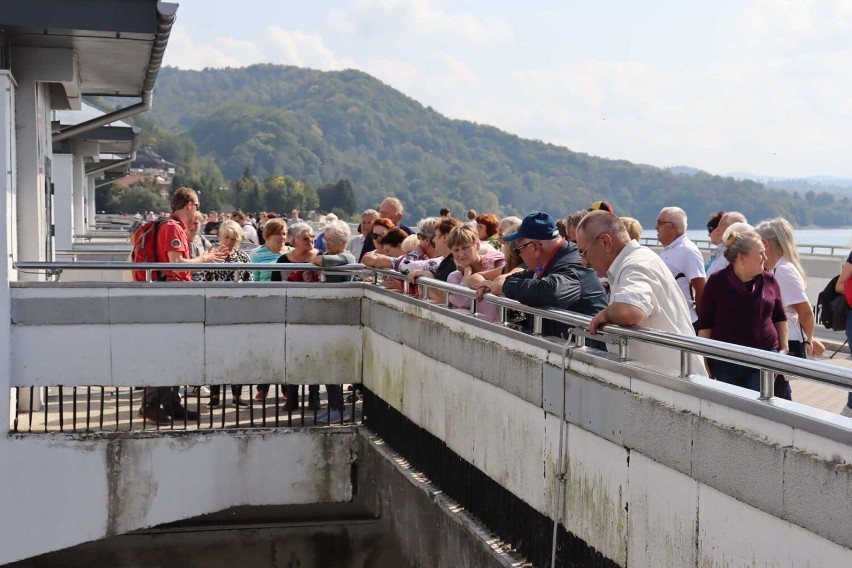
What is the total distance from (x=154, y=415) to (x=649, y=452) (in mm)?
6736

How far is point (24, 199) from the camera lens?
508 inches

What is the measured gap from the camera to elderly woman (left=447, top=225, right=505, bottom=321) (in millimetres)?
7840

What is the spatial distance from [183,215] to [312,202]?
599 feet

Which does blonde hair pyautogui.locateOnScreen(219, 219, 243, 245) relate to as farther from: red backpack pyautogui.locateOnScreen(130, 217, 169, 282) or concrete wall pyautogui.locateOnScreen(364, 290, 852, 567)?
concrete wall pyautogui.locateOnScreen(364, 290, 852, 567)

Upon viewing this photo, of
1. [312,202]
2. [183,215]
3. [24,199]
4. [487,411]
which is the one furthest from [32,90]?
[312,202]

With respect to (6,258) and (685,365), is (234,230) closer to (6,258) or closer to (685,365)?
(6,258)

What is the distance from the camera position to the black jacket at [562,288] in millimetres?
6176

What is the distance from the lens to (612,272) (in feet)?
18.6

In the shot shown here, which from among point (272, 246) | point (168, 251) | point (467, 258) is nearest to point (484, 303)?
point (467, 258)

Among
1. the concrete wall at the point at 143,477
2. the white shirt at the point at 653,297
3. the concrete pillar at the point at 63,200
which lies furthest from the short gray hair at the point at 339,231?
the concrete pillar at the point at 63,200

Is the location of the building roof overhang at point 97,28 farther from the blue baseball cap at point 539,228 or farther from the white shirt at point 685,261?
the blue baseball cap at point 539,228

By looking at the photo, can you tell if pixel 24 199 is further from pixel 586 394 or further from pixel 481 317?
pixel 586 394

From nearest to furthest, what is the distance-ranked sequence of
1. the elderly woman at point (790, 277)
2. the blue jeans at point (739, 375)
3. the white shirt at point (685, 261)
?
1. the blue jeans at point (739, 375)
2. the elderly woman at point (790, 277)
3. the white shirt at point (685, 261)

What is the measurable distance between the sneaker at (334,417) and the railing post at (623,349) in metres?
5.76
